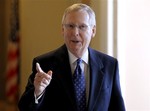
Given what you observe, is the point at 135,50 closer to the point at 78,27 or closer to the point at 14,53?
the point at 78,27

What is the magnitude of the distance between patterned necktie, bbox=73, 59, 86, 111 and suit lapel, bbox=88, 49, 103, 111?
33 millimetres

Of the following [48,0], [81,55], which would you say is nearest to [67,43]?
[81,55]

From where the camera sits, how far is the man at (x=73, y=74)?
1506mm

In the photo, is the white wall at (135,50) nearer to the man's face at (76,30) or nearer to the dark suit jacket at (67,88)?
the dark suit jacket at (67,88)

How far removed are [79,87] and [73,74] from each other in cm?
7

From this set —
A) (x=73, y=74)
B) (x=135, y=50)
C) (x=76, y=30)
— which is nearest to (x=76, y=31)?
(x=76, y=30)

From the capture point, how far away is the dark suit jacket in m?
1.50

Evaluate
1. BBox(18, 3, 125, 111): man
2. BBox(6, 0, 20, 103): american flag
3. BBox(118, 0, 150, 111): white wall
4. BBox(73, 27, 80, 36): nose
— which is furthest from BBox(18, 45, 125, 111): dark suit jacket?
BBox(6, 0, 20, 103): american flag

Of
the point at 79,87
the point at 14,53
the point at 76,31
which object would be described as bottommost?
the point at 14,53

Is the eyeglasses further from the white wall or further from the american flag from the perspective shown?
the american flag

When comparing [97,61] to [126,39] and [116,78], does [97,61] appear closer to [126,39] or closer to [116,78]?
[116,78]

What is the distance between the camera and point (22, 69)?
3.22 metres

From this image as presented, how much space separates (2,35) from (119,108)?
2.82m

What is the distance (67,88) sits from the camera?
1516mm
